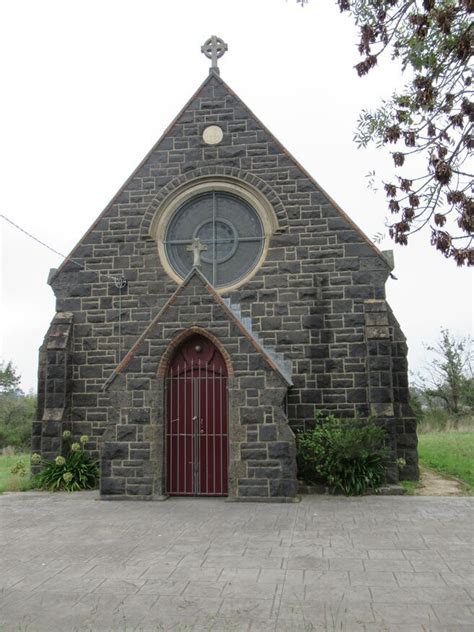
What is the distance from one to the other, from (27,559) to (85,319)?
7141 millimetres

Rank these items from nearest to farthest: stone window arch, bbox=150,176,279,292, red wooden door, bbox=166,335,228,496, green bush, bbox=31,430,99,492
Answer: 1. red wooden door, bbox=166,335,228,496
2. green bush, bbox=31,430,99,492
3. stone window arch, bbox=150,176,279,292

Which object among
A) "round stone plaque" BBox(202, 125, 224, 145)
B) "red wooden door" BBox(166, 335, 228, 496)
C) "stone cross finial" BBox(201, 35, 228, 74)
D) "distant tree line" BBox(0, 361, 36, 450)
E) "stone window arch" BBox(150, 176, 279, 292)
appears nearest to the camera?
"red wooden door" BBox(166, 335, 228, 496)

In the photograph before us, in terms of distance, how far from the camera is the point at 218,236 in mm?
14164

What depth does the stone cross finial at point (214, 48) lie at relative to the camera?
14.7 m

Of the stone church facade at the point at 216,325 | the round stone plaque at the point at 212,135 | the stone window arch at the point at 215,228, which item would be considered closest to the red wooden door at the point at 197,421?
the stone church facade at the point at 216,325

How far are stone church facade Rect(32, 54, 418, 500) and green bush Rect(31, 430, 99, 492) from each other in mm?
298

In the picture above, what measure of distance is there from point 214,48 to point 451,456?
11909 mm

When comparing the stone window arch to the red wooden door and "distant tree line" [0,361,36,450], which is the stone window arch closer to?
the red wooden door

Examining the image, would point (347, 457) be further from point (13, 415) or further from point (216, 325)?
point (13, 415)

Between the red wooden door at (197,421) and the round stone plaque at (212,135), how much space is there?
4.90m

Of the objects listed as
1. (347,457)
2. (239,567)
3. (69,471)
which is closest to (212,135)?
(347,457)

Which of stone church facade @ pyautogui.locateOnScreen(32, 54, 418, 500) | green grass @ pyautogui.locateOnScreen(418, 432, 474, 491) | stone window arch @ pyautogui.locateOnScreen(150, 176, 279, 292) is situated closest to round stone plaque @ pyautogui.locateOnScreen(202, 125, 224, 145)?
stone church facade @ pyautogui.locateOnScreen(32, 54, 418, 500)

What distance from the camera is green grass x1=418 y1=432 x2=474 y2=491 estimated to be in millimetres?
14258

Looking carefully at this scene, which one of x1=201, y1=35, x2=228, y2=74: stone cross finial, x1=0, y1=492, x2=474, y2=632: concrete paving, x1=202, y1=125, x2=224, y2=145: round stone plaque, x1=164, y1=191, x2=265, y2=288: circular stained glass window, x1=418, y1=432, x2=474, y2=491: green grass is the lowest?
x1=0, y1=492, x2=474, y2=632: concrete paving
